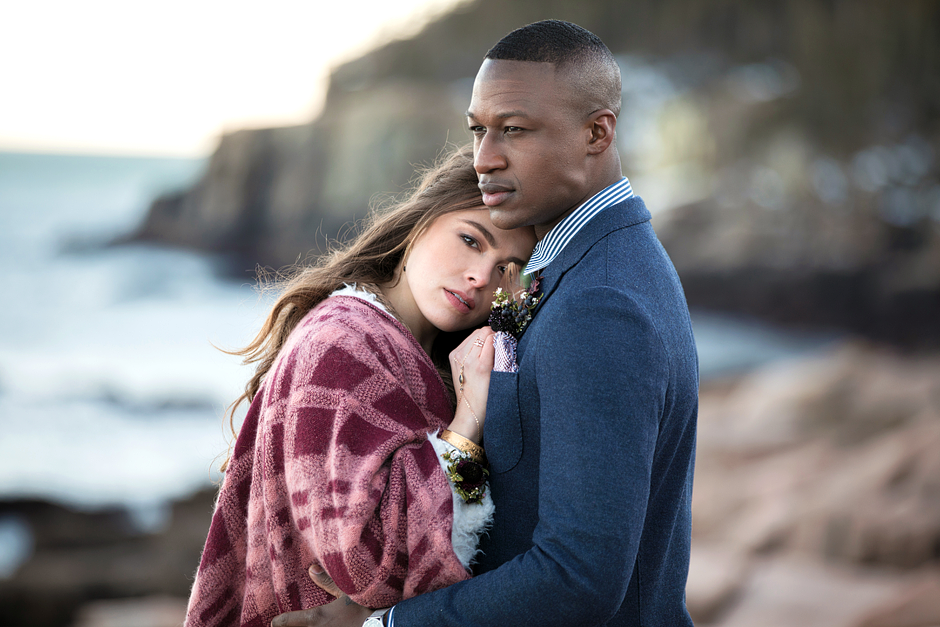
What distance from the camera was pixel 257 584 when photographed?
4.53 feet

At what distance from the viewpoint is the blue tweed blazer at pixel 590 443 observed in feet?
3.21

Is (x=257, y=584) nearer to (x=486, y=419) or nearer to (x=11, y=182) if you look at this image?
(x=486, y=419)

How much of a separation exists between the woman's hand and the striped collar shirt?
0.17 meters

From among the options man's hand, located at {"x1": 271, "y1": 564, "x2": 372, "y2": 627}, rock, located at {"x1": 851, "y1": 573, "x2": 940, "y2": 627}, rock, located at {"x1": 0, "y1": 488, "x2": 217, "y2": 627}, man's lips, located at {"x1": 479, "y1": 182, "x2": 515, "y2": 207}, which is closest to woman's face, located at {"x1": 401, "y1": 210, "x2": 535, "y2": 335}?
man's lips, located at {"x1": 479, "y1": 182, "x2": 515, "y2": 207}

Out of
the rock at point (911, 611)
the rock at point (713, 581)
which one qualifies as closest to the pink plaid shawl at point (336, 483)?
the rock at point (713, 581)

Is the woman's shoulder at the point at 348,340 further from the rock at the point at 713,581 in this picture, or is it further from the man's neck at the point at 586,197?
the rock at the point at 713,581

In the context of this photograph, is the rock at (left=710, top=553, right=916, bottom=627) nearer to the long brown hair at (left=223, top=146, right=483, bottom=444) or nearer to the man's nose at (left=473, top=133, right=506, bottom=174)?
the long brown hair at (left=223, top=146, right=483, bottom=444)

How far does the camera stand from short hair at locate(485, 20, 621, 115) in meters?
1.15

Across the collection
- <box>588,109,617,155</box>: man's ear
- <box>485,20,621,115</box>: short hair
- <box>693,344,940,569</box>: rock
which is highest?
<box>485,20,621,115</box>: short hair

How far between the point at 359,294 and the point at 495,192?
1.35 ft

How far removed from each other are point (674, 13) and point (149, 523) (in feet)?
27.6

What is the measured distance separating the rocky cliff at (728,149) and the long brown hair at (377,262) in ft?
24.0

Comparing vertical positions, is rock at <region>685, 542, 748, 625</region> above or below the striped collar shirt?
below

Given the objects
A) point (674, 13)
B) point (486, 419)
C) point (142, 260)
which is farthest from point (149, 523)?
point (674, 13)
